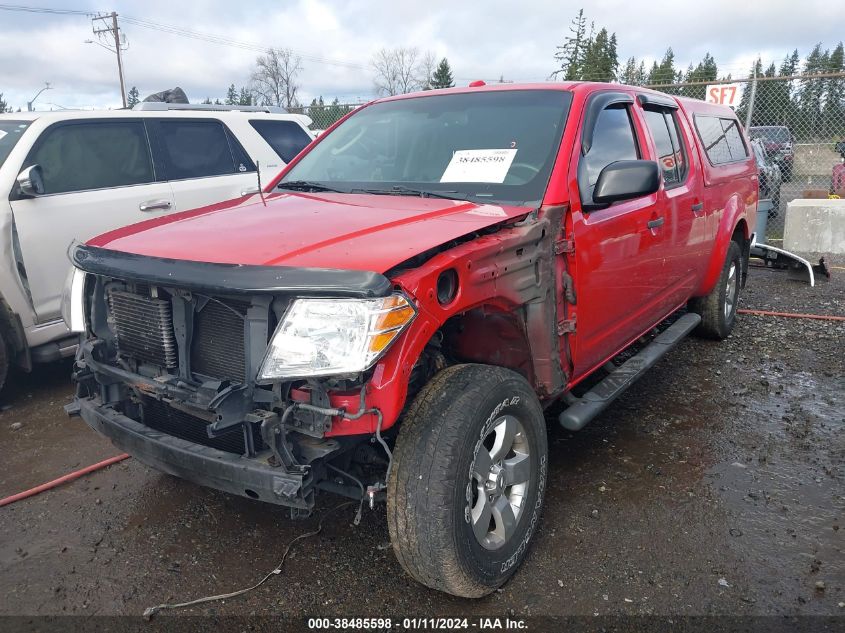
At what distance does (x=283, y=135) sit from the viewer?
6766mm

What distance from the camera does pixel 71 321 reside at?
2773 millimetres

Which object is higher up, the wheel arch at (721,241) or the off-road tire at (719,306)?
the wheel arch at (721,241)

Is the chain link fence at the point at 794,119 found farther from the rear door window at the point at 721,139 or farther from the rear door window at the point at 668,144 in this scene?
the rear door window at the point at 668,144

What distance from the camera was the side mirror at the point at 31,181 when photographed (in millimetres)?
4449

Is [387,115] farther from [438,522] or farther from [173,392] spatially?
[438,522]

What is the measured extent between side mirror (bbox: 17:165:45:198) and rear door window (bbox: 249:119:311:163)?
93.9 inches

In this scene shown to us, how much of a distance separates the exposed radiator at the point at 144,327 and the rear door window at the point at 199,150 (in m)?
3.34

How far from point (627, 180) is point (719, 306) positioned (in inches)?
112

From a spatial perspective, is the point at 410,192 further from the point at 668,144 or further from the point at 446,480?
the point at 668,144

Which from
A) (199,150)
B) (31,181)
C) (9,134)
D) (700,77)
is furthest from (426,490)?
(700,77)

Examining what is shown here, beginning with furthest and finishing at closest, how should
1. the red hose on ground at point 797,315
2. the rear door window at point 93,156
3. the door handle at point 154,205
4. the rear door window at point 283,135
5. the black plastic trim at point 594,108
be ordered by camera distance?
the rear door window at point 283,135, the red hose on ground at point 797,315, the door handle at point 154,205, the rear door window at point 93,156, the black plastic trim at point 594,108

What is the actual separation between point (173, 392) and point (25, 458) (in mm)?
2097

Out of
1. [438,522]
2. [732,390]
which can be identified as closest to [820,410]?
[732,390]

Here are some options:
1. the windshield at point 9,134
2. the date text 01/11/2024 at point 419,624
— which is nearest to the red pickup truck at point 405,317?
the date text 01/11/2024 at point 419,624
